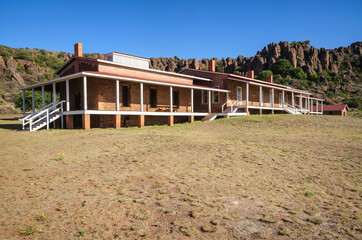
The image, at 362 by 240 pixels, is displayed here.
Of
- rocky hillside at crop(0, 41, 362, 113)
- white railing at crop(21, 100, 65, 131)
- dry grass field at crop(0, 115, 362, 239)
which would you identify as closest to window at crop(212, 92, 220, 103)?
white railing at crop(21, 100, 65, 131)

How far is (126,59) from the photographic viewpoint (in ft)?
74.9

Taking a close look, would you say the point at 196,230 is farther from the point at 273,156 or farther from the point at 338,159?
the point at 338,159

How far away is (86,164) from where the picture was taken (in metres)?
7.41

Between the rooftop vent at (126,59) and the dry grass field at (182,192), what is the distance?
1404cm

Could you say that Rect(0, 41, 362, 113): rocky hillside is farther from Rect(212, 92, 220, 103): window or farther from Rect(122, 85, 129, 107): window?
Rect(122, 85, 129, 107): window

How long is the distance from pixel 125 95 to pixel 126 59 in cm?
449

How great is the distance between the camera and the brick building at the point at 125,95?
17312 mm

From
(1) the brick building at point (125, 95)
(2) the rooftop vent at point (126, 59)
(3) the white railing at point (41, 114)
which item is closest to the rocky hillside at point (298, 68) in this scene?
(1) the brick building at point (125, 95)

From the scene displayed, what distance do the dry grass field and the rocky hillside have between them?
7255 cm

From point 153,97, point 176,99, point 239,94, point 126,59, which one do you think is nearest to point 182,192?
point 153,97

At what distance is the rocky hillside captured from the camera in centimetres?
Result: 7688

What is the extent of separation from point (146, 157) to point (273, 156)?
160 inches

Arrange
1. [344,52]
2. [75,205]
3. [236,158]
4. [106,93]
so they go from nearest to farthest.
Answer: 1. [75,205]
2. [236,158]
3. [106,93]
4. [344,52]

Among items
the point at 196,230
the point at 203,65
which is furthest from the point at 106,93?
the point at 203,65
